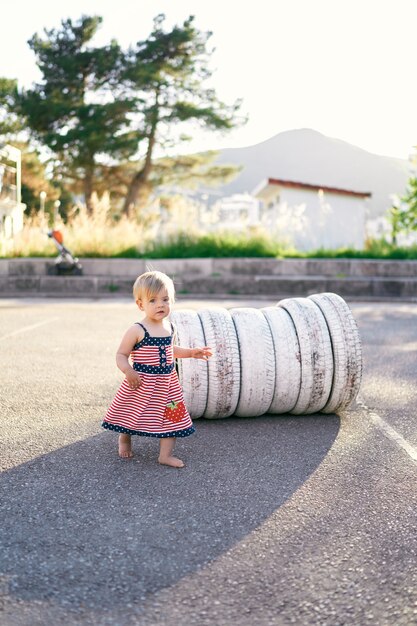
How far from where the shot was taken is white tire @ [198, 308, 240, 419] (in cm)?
485

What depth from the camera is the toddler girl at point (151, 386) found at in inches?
157

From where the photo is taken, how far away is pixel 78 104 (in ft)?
116

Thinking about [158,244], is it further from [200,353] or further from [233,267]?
[200,353]

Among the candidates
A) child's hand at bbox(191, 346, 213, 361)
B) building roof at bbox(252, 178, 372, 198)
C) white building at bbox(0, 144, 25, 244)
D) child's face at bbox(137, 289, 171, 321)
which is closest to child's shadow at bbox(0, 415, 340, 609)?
child's hand at bbox(191, 346, 213, 361)

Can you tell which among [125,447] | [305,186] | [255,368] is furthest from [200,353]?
[305,186]

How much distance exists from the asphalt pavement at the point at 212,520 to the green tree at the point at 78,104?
97.9 feet

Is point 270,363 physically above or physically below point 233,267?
below

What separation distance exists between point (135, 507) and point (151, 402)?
833 mm

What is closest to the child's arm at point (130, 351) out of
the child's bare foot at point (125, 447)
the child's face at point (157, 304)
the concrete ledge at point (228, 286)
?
the child's face at point (157, 304)

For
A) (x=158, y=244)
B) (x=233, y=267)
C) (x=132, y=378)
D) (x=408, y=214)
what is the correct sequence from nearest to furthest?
(x=132, y=378) < (x=233, y=267) < (x=158, y=244) < (x=408, y=214)

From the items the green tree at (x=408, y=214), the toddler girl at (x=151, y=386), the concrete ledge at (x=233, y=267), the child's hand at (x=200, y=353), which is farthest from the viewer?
the green tree at (x=408, y=214)

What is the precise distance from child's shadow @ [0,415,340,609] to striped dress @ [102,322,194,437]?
0.63ft

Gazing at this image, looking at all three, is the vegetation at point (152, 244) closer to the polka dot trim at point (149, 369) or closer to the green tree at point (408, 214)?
the green tree at point (408, 214)

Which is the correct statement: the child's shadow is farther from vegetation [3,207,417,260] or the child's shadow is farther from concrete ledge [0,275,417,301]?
vegetation [3,207,417,260]
